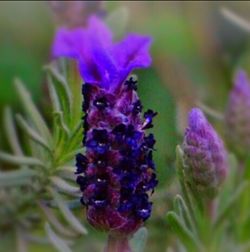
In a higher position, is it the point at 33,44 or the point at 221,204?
the point at 33,44

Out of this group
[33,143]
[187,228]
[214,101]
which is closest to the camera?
[187,228]

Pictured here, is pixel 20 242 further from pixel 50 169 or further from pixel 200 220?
pixel 200 220

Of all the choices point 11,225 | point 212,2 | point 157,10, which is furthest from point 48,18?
point 11,225

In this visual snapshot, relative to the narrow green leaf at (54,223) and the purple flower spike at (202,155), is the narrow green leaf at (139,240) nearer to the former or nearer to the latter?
the purple flower spike at (202,155)

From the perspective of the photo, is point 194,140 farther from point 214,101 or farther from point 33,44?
point 33,44

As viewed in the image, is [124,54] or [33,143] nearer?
[124,54]

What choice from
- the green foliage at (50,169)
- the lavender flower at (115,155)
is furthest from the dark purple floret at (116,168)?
the green foliage at (50,169)

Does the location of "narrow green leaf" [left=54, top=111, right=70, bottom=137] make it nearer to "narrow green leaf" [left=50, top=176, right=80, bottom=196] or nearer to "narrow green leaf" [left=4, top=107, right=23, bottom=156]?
"narrow green leaf" [left=50, top=176, right=80, bottom=196]
